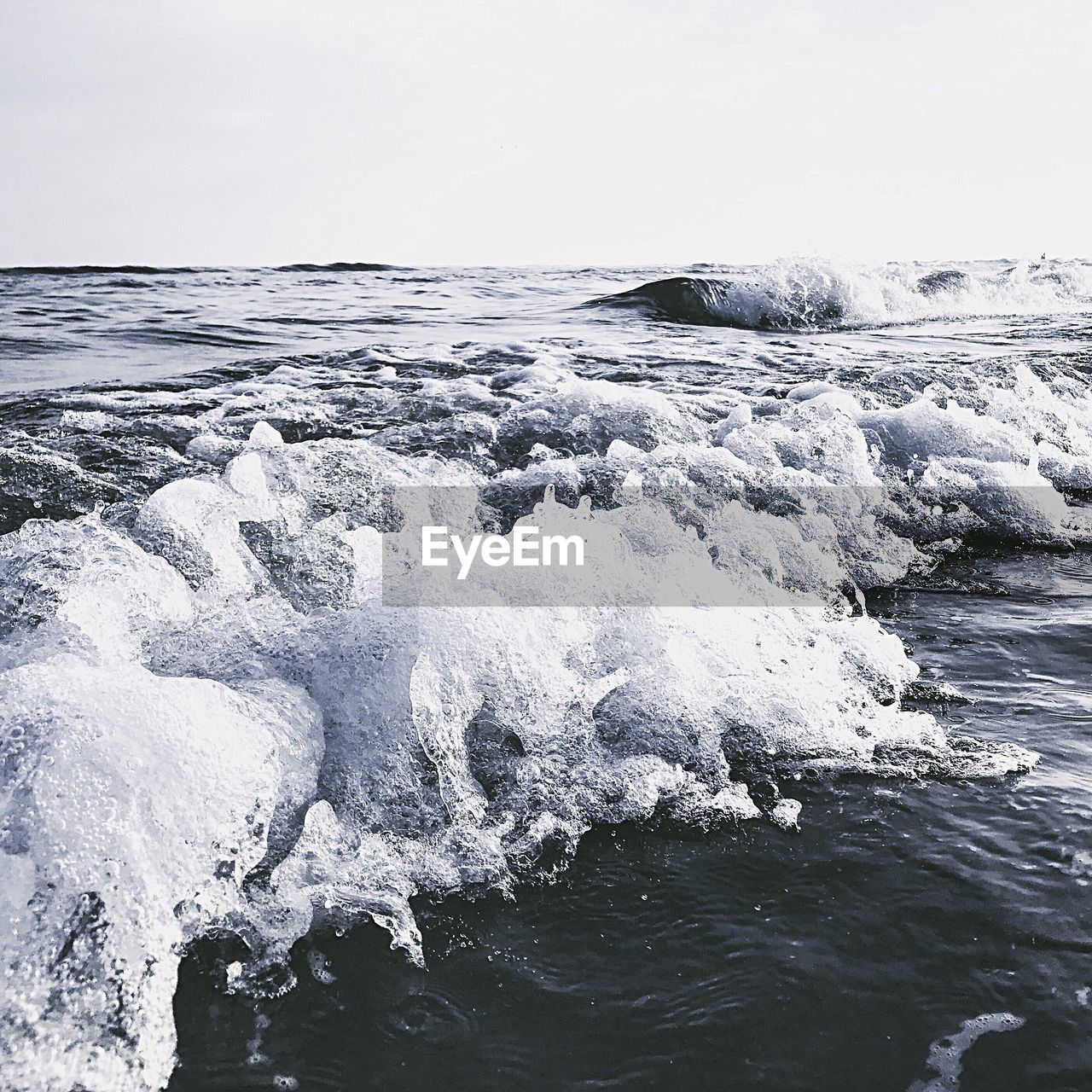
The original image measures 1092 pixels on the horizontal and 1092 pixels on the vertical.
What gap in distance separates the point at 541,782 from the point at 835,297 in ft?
38.5

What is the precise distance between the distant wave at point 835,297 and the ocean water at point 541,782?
284 inches

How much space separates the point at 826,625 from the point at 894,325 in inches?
380

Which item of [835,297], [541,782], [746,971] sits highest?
[835,297]

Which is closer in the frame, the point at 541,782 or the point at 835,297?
the point at 541,782

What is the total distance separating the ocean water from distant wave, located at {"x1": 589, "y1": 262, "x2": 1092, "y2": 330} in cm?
722

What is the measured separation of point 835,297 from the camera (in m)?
12.4

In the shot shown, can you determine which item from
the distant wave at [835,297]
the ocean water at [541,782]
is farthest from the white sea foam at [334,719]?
the distant wave at [835,297]

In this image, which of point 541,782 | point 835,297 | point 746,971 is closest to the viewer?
point 746,971

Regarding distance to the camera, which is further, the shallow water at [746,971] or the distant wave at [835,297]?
the distant wave at [835,297]

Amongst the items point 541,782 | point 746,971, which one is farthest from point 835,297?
point 746,971

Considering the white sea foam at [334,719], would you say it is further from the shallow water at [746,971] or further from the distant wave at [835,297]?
the distant wave at [835,297]

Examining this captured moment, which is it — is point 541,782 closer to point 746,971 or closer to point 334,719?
point 334,719

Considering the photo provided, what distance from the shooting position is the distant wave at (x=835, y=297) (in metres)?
11.3

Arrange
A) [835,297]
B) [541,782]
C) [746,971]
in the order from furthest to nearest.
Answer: [835,297], [541,782], [746,971]
